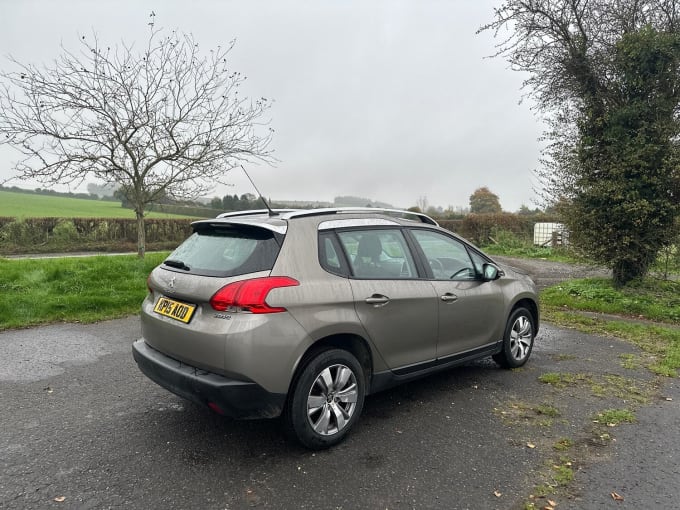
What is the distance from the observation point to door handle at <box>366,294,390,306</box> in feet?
11.5

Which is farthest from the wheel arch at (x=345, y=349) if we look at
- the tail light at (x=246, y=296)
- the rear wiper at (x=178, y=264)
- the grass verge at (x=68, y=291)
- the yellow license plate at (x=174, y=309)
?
the grass verge at (x=68, y=291)

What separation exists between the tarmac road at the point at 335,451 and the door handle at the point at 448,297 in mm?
923

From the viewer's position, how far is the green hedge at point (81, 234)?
882 inches

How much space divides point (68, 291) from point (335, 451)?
703 centimetres

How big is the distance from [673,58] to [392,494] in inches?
358

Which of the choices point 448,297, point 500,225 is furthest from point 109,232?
point 448,297

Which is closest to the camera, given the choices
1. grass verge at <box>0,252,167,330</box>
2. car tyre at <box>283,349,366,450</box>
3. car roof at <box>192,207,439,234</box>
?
car tyre at <box>283,349,366,450</box>

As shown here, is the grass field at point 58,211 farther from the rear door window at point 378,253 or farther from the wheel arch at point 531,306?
the rear door window at point 378,253

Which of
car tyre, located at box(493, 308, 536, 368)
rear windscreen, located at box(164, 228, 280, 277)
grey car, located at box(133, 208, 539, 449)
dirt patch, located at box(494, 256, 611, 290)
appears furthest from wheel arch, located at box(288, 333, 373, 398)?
dirt patch, located at box(494, 256, 611, 290)

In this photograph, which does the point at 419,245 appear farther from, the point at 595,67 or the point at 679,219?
the point at 595,67

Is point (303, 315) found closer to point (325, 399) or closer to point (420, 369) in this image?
point (325, 399)

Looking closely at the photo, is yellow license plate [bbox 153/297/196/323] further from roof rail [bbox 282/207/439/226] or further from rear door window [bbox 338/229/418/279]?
rear door window [bbox 338/229/418/279]

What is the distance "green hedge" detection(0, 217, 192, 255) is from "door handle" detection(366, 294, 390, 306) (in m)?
18.7

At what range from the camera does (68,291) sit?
827 centimetres
